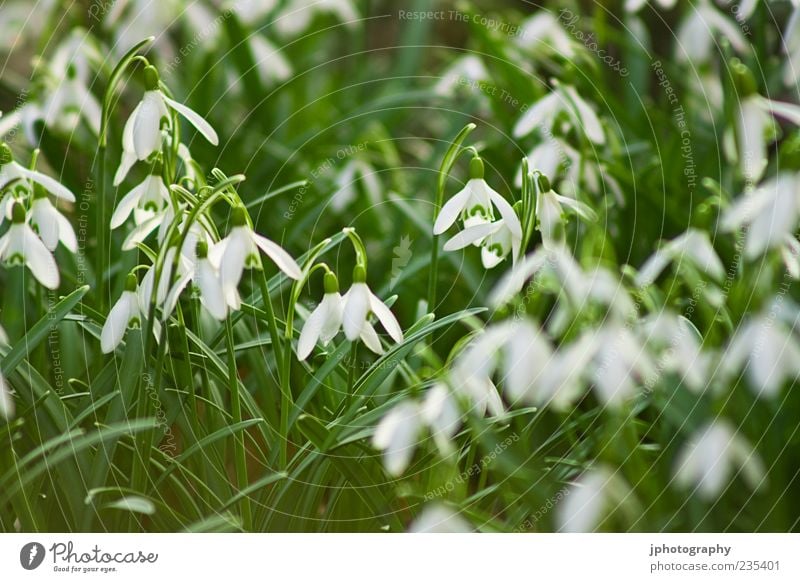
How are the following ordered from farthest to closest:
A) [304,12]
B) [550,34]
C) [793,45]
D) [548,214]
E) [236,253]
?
1. [304,12]
2. [550,34]
3. [793,45]
4. [548,214]
5. [236,253]

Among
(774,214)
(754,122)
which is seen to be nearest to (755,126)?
(754,122)

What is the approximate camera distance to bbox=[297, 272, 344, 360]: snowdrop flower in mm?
562

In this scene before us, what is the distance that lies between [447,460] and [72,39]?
597 mm

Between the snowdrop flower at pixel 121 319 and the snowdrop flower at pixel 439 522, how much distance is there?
10.5 inches

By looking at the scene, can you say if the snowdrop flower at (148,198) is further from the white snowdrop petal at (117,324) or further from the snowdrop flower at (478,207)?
the snowdrop flower at (478,207)

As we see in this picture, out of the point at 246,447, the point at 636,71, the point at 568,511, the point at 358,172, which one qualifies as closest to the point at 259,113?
the point at 358,172

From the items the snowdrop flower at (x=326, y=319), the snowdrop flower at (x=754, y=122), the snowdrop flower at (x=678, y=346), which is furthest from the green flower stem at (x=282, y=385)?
the snowdrop flower at (x=754, y=122)

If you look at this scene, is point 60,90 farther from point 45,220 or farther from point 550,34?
point 550,34

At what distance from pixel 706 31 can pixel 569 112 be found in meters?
0.17

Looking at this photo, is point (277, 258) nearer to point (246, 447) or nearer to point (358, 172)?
point (246, 447)

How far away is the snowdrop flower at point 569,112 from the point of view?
2.55ft

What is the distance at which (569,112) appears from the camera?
784mm

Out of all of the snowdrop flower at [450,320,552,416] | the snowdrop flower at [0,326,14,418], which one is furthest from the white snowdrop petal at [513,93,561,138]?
the snowdrop flower at [0,326,14,418]

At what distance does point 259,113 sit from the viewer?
1125 mm
